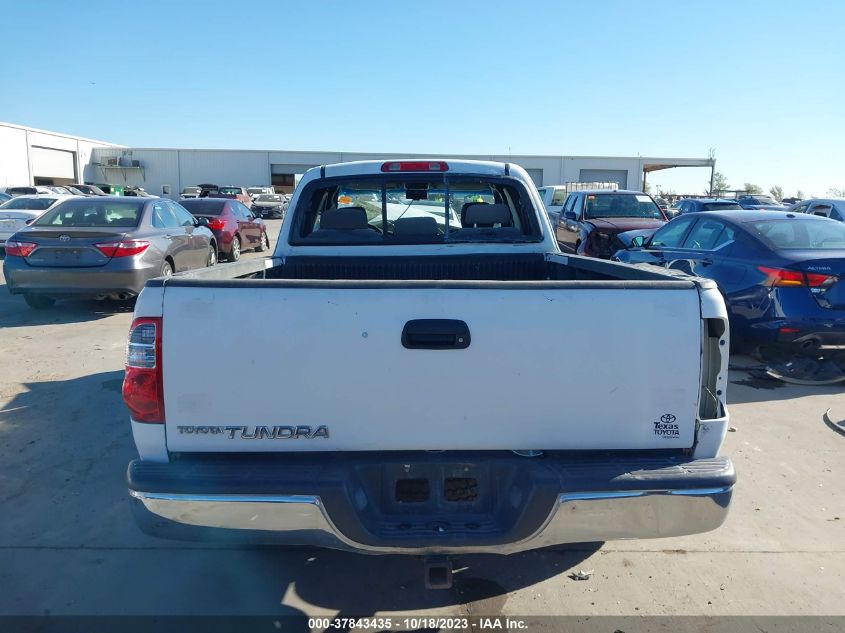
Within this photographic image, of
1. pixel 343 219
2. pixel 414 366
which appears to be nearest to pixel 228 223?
pixel 343 219

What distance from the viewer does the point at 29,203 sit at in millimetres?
17766

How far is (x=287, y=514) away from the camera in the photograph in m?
2.31

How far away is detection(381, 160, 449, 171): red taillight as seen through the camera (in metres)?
4.34

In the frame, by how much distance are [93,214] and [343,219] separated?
21.8ft

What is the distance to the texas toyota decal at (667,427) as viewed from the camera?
2.46 m

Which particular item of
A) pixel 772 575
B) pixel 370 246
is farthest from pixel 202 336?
pixel 772 575

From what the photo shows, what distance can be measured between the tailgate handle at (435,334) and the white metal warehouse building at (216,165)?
168ft

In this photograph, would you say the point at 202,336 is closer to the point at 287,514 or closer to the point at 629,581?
the point at 287,514

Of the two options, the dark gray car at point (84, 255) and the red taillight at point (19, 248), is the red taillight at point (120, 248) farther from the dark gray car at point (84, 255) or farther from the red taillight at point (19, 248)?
the red taillight at point (19, 248)

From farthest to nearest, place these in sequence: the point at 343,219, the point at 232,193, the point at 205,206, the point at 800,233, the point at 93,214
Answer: the point at 232,193
the point at 205,206
the point at 93,214
the point at 800,233
the point at 343,219

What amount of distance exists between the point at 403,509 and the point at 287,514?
44 centimetres

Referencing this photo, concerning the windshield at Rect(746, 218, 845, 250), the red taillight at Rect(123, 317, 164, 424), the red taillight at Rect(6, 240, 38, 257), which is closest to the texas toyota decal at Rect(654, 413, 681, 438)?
the red taillight at Rect(123, 317, 164, 424)

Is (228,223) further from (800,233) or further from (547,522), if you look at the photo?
(547,522)

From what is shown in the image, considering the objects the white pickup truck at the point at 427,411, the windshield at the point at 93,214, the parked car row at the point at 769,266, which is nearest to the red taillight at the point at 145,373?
the white pickup truck at the point at 427,411
